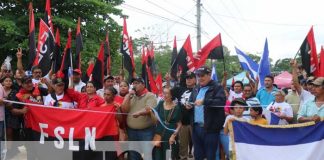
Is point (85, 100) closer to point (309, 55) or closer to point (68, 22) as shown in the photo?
point (309, 55)

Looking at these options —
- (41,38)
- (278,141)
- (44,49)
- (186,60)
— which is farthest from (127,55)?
(278,141)

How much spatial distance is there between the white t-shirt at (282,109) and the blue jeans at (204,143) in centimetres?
135

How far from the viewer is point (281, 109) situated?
728 cm

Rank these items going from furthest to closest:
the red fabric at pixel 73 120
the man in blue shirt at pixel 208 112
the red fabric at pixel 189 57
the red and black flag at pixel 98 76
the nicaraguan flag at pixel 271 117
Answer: the red fabric at pixel 189 57
the red and black flag at pixel 98 76
the nicaraguan flag at pixel 271 117
the red fabric at pixel 73 120
the man in blue shirt at pixel 208 112

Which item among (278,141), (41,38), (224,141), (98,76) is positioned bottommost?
(224,141)

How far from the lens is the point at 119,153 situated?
680 cm

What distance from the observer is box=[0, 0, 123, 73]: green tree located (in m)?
19.6

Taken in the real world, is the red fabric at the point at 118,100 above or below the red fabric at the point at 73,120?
above

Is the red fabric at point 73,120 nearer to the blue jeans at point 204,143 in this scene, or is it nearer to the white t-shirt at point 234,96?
the blue jeans at point 204,143

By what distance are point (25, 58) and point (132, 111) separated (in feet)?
48.5

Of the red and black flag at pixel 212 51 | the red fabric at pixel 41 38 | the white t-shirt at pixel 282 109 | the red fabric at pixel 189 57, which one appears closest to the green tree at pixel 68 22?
the red fabric at pixel 41 38

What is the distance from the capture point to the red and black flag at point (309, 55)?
823 cm

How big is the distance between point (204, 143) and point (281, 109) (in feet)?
5.07

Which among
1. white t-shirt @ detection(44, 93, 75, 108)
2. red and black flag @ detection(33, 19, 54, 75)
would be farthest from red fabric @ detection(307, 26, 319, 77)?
red and black flag @ detection(33, 19, 54, 75)
